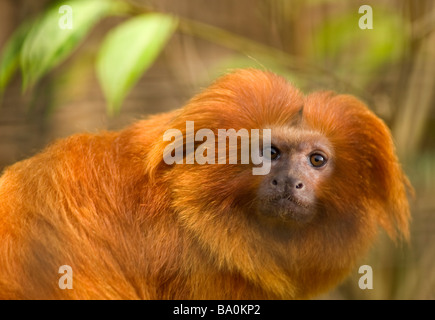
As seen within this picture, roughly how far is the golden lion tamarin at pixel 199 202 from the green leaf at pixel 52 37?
270 mm

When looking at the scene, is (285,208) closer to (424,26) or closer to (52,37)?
(52,37)

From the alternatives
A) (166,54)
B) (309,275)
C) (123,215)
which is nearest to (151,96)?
(166,54)

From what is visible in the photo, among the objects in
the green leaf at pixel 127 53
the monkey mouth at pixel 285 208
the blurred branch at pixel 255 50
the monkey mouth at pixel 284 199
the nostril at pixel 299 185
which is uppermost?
the blurred branch at pixel 255 50

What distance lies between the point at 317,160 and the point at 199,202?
39 cm

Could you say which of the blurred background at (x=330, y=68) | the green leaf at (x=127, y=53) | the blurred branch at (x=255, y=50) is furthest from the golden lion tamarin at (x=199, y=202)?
the blurred branch at (x=255, y=50)

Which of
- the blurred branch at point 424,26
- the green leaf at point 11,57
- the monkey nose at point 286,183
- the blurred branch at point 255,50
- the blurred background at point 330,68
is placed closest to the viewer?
the monkey nose at point 286,183

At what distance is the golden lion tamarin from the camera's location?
6.12ft

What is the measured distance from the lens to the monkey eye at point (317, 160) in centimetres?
193

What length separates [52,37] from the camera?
1960 millimetres

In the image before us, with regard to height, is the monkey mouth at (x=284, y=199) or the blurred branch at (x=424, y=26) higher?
the blurred branch at (x=424, y=26)

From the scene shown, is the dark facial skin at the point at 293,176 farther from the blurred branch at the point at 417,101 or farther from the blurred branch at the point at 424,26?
the blurred branch at the point at 424,26

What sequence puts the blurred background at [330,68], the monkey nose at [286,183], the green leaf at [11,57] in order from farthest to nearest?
the blurred background at [330,68]
the green leaf at [11,57]
the monkey nose at [286,183]

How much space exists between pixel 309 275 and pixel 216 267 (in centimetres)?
35

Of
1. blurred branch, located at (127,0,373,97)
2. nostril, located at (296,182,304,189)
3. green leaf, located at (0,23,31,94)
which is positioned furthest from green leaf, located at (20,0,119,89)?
nostril, located at (296,182,304,189)
